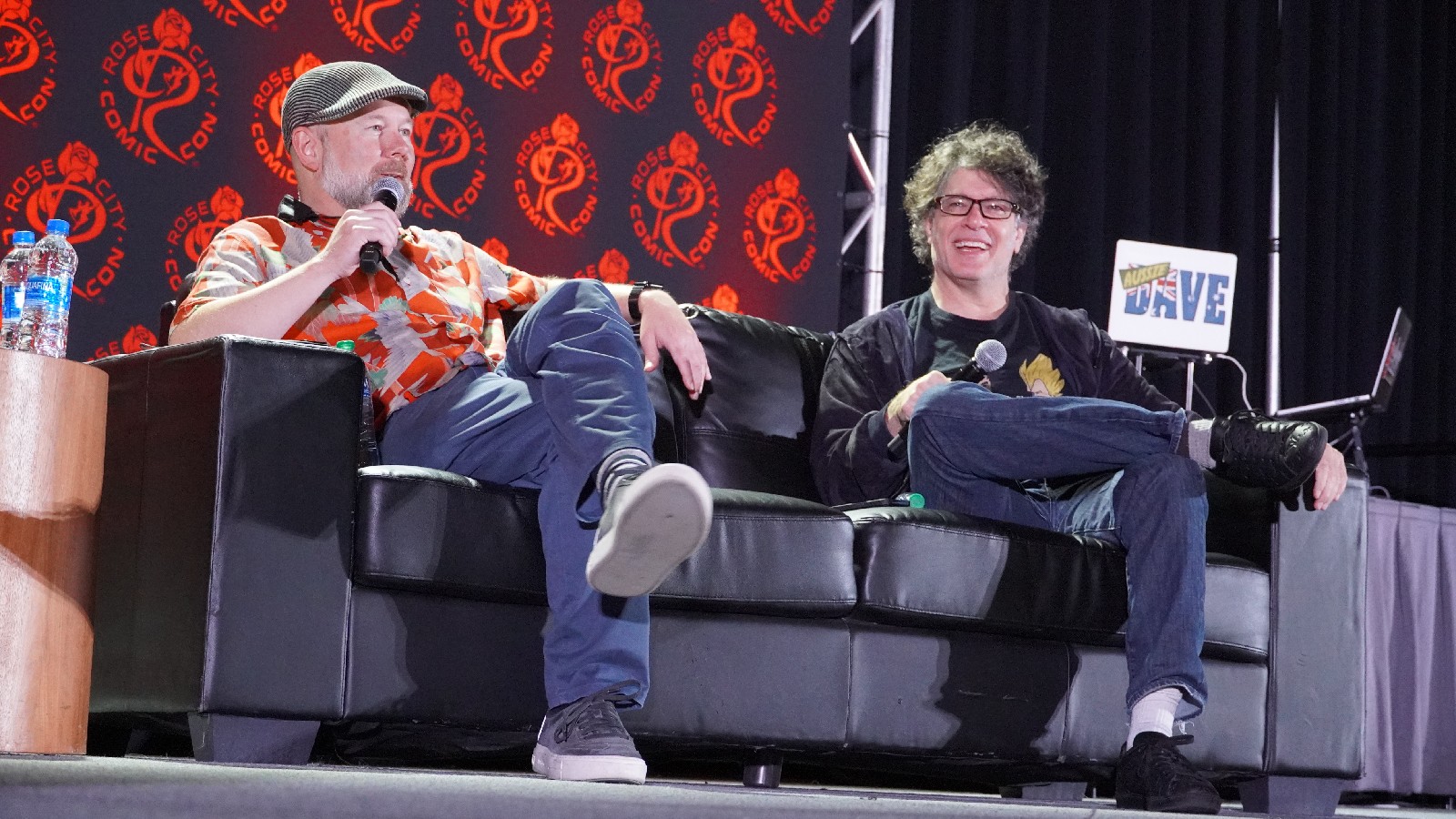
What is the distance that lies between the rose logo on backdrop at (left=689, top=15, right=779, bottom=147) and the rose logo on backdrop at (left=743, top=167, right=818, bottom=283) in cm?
14

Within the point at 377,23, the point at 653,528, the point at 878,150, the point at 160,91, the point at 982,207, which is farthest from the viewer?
the point at 878,150

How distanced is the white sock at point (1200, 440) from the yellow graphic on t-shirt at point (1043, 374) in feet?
1.55

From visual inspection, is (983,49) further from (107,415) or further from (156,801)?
(156,801)

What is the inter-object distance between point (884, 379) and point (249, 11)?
1.81m

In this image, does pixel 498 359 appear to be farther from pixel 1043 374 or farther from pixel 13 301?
pixel 1043 374

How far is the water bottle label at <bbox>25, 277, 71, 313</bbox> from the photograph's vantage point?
7.09 feet

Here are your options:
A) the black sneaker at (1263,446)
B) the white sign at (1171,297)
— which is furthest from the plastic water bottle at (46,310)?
the white sign at (1171,297)

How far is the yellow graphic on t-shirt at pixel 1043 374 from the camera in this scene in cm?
260

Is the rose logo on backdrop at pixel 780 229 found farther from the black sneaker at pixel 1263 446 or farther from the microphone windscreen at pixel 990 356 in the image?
the black sneaker at pixel 1263 446

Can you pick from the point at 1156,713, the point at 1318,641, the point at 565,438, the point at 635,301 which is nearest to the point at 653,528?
the point at 565,438

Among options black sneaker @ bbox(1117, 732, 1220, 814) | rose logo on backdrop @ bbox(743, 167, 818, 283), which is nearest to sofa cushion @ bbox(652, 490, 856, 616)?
black sneaker @ bbox(1117, 732, 1220, 814)

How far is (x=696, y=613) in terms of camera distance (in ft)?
6.62

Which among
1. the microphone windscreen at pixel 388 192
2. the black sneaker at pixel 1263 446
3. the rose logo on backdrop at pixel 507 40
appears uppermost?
the rose logo on backdrop at pixel 507 40

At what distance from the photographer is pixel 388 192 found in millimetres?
2135
